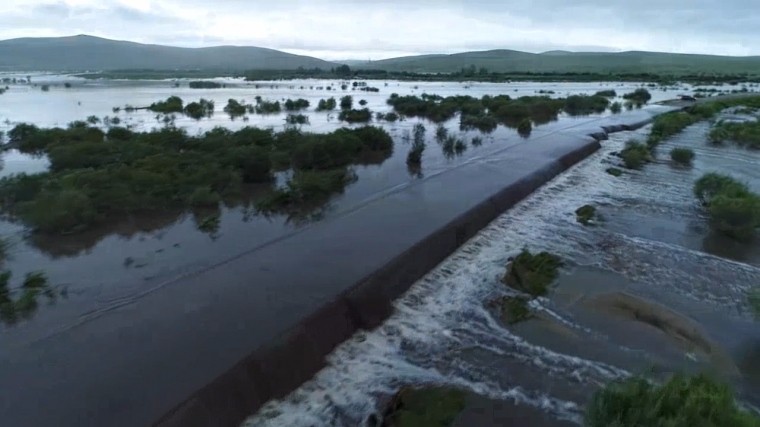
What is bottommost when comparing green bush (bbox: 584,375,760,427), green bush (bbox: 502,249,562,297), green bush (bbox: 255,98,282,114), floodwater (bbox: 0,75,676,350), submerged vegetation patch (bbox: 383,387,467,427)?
submerged vegetation patch (bbox: 383,387,467,427)

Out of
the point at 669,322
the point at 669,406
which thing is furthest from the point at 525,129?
the point at 669,406

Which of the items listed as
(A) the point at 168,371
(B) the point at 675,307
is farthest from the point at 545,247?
(A) the point at 168,371

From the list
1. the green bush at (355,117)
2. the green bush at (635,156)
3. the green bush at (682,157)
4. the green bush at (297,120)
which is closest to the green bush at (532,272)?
the green bush at (635,156)

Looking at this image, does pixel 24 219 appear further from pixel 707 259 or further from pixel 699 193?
pixel 699 193

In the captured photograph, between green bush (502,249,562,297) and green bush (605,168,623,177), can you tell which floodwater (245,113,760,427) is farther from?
green bush (605,168,623,177)

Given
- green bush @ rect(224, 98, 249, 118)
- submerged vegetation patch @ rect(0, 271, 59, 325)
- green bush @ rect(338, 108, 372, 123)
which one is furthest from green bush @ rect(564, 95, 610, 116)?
submerged vegetation patch @ rect(0, 271, 59, 325)

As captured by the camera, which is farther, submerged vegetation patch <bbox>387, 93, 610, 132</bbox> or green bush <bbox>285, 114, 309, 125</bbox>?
submerged vegetation patch <bbox>387, 93, 610, 132</bbox>
